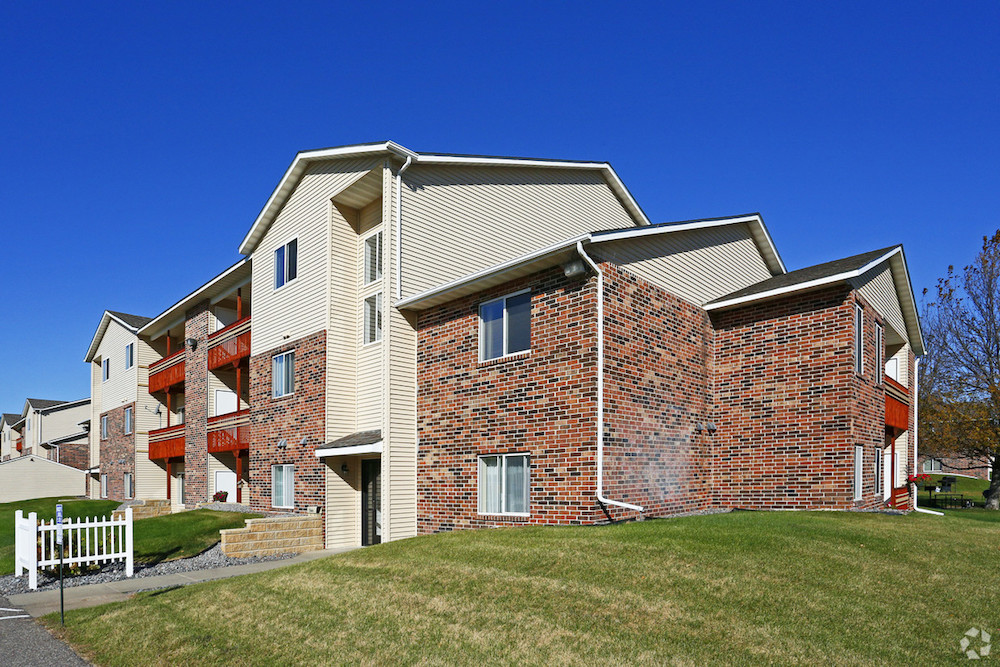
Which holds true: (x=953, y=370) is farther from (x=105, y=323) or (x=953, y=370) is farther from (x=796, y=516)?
(x=105, y=323)

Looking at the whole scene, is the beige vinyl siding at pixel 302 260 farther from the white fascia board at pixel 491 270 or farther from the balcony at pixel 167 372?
the balcony at pixel 167 372

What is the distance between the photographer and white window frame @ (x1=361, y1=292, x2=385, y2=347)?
61.9 feet

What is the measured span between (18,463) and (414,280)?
164ft

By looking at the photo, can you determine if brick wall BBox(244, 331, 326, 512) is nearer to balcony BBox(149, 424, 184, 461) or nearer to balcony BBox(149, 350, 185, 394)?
balcony BBox(149, 424, 184, 461)

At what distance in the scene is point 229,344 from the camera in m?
27.1

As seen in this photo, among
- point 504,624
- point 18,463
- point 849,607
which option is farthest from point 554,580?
point 18,463

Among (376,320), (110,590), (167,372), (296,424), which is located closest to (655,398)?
(376,320)

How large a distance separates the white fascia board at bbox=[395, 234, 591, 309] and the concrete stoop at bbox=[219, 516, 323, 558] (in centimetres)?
593

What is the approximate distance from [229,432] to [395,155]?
13.5 meters

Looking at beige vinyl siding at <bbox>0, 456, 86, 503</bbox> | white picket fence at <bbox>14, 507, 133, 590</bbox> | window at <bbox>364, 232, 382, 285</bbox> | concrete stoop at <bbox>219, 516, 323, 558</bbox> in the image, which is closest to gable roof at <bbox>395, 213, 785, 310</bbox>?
window at <bbox>364, 232, 382, 285</bbox>

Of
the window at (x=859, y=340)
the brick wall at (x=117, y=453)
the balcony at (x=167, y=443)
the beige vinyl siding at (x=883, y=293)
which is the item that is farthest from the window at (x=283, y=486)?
the brick wall at (x=117, y=453)

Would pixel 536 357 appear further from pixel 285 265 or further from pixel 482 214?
pixel 285 265

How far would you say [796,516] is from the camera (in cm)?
1353

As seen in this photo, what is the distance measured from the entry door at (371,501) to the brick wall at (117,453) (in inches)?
939
